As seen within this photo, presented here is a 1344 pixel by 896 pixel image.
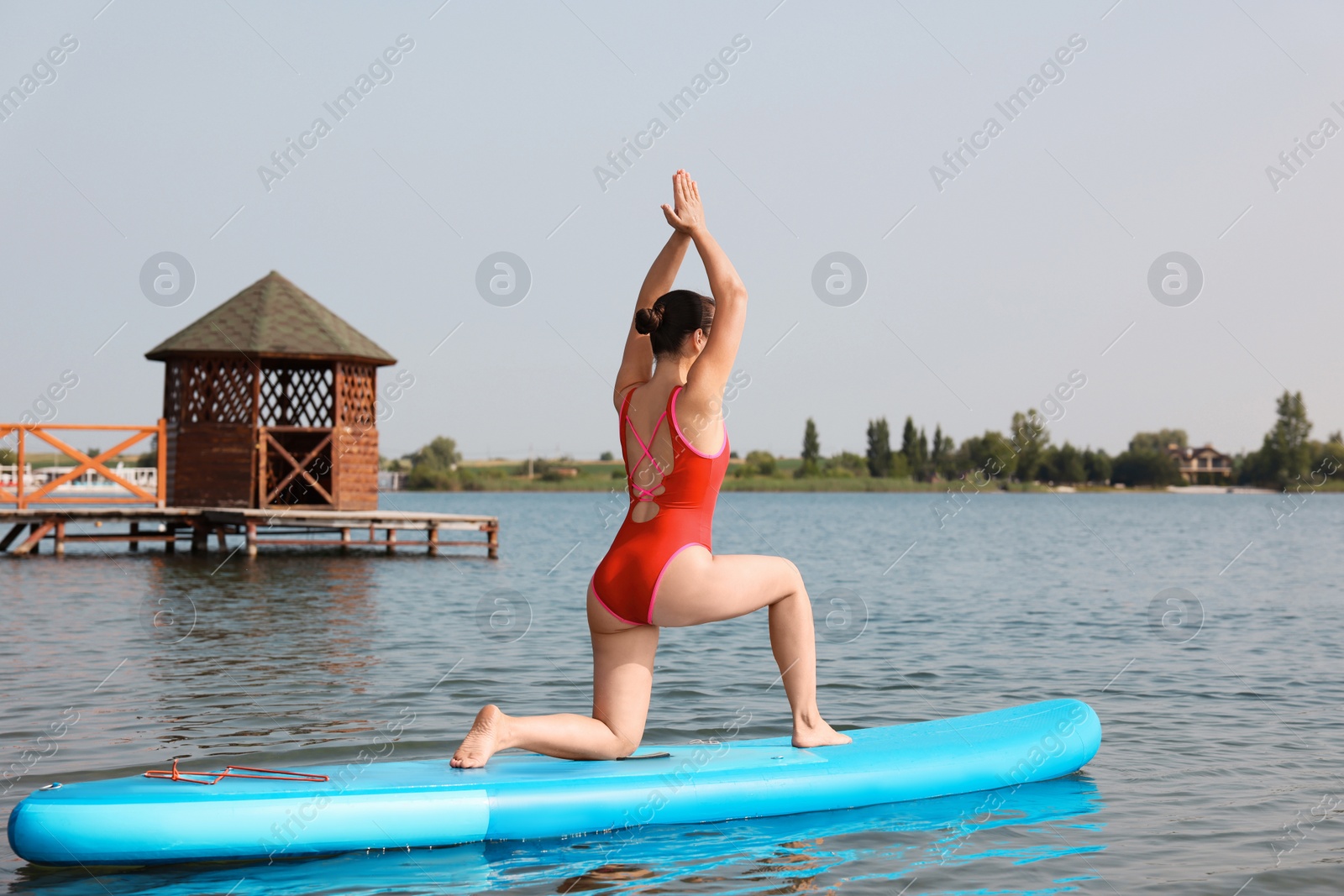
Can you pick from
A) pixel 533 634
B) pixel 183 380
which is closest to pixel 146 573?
pixel 183 380

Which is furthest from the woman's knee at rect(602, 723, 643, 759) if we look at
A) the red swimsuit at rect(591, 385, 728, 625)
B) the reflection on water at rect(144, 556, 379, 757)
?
the reflection on water at rect(144, 556, 379, 757)

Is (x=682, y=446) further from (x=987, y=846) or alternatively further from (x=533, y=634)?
(x=533, y=634)

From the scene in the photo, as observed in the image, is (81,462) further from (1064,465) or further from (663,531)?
(1064,465)

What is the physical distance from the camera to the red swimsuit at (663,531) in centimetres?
485

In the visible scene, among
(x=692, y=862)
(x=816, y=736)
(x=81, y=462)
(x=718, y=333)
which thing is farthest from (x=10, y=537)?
(x=718, y=333)

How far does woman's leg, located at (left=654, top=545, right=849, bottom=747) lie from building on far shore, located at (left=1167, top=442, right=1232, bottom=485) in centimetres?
13480

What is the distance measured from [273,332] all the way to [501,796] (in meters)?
21.8

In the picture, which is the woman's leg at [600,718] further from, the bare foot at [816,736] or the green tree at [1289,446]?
the green tree at [1289,446]

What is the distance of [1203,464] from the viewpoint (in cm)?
13912

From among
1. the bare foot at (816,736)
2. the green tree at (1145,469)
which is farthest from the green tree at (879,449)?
the bare foot at (816,736)

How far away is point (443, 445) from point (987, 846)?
113m

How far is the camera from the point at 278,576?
2095 cm

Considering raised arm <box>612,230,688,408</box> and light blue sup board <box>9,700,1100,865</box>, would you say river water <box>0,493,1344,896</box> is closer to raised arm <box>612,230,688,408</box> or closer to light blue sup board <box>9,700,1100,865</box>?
light blue sup board <box>9,700,1100,865</box>

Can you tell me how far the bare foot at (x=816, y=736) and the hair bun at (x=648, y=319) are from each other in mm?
2076
